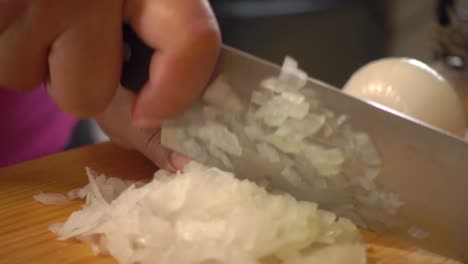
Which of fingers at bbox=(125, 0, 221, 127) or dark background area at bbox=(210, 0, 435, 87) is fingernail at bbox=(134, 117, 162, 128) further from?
dark background area at bbox=(210, 0, 435, 87)

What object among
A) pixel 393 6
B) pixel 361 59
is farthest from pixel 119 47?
pixel 393 6

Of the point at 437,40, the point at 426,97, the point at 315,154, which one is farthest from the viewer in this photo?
the point at 437,40

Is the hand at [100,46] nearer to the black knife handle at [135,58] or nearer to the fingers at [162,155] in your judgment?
the black knife handle at [135,58]

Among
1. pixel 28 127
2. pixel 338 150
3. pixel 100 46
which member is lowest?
pixel 28 127

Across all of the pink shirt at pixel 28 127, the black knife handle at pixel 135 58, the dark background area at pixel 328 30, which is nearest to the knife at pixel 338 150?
the black knife handle at pixel 135 58

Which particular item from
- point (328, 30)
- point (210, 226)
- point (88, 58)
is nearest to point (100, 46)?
point (88, 58)

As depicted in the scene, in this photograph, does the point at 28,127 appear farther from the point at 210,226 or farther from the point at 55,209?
the point at 210,226

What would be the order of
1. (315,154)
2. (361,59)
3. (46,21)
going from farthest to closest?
(361,59), (315,154), (46,21)

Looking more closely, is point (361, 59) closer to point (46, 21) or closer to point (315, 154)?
point (315, 154)

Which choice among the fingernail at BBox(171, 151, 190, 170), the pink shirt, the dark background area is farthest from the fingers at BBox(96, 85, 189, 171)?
the dark background area
